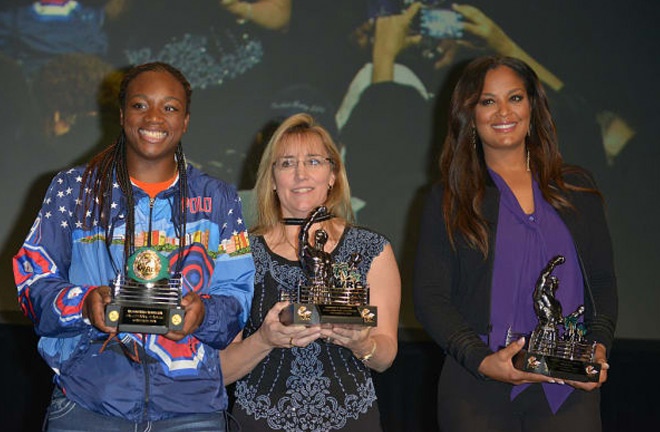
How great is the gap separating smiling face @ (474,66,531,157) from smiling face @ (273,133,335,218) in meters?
0.49

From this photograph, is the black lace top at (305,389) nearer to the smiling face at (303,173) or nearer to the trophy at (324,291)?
the trophy at (324,291)

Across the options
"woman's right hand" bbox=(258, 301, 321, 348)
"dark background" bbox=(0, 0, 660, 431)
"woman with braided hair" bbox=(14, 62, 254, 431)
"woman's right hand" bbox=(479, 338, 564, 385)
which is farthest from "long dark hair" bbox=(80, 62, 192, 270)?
"dark background" bbox=(0, 0, 660, 431)

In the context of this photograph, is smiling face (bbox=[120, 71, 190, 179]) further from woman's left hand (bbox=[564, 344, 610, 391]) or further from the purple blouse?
woman's left hand (bbox=[564, 344, 610, 391])

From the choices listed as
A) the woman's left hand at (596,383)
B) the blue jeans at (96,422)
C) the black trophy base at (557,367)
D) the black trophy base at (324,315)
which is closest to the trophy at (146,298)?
the blue jeans at (96,422)

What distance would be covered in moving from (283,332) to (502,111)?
0.90m

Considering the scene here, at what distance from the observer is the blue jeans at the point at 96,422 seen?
2102 millimetres

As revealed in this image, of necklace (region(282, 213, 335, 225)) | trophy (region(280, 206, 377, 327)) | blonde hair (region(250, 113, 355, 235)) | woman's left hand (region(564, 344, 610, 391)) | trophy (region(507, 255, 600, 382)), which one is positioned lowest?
woman's left hand (region(564, 344, 610, 391))

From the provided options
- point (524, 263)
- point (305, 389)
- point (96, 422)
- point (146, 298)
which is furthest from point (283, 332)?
point (524, 263)

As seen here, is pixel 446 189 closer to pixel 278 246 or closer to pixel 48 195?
pixel 278 246

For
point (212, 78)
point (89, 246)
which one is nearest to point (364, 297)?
point (89, 246)

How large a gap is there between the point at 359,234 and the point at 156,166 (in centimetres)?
74

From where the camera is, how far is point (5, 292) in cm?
538

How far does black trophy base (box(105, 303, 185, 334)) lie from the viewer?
2.07m

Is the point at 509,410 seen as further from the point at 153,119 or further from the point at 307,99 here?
the point at 307,99
